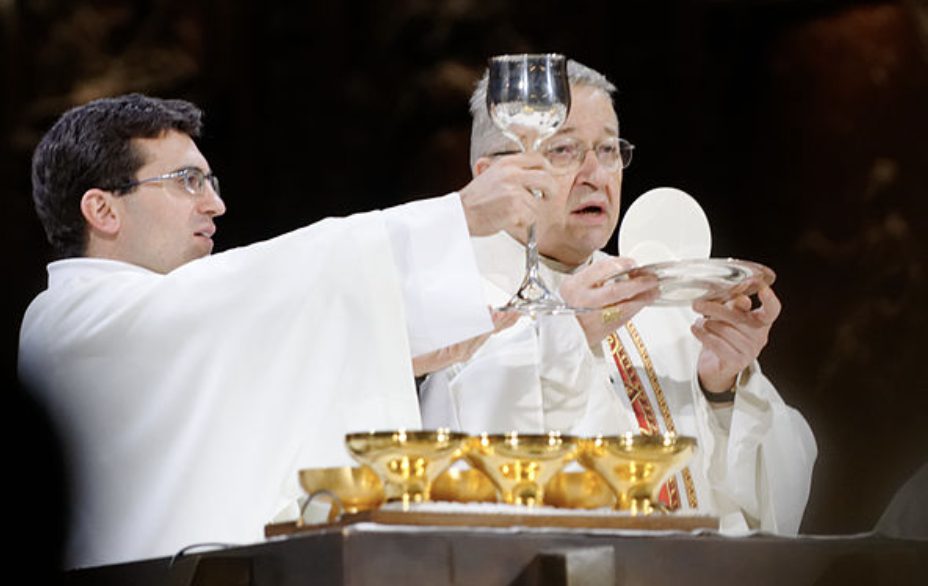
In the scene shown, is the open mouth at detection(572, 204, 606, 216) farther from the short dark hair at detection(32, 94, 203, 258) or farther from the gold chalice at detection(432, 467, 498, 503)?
the gold chalice at detection(432, 467, 498, 503)

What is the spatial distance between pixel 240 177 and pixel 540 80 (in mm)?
2483

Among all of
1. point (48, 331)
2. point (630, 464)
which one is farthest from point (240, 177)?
point (630, 464)

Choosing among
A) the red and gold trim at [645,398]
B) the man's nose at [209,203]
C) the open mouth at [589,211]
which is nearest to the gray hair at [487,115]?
the open mouth at [589,211]

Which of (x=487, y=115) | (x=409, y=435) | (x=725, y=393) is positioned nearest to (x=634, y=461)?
(x=409, y=435)

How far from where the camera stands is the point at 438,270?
11.8 ft

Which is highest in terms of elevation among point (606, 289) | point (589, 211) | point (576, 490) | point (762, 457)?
point (589, 211)

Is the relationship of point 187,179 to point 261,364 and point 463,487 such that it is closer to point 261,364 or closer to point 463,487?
point 261,364

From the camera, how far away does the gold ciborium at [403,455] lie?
265 centimetres

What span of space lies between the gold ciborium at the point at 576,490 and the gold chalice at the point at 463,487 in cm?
9

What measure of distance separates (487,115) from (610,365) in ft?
2.34

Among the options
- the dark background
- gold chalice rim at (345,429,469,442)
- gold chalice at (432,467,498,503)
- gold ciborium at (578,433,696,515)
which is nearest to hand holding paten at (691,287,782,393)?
gold ciborium at (578,433,696,515)

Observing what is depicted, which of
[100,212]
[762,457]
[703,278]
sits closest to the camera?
[703,278]

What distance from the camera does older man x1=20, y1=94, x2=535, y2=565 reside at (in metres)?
3.51

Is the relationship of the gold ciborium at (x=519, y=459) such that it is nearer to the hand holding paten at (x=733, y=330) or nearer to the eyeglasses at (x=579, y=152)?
the hand holding paten at (x=733, y=330)
